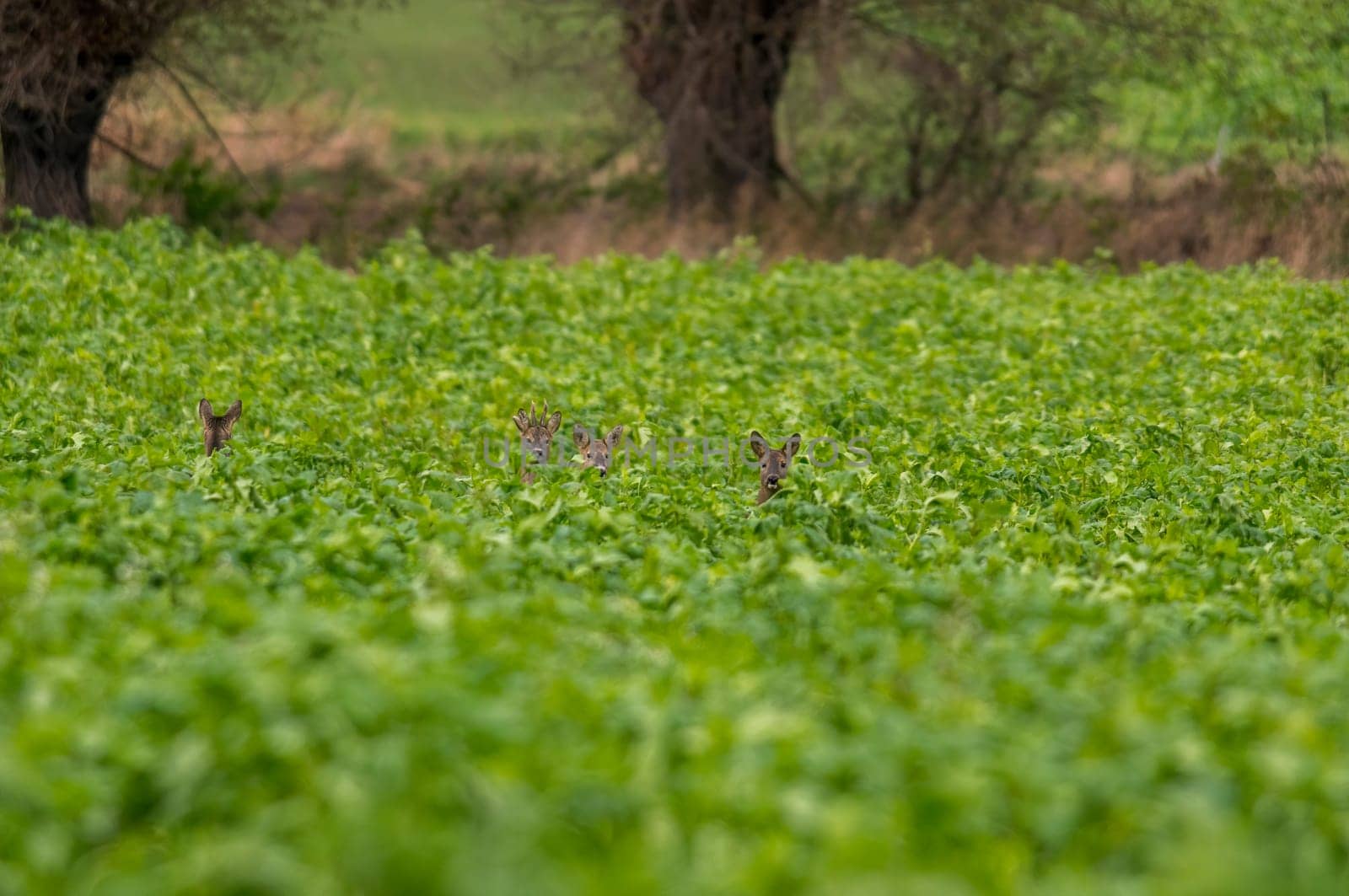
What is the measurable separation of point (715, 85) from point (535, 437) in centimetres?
1627

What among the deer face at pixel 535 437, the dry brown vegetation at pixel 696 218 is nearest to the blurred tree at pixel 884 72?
the dry brown vegetation at pixel 696 218

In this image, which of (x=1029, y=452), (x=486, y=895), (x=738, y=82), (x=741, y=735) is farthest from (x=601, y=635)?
(x=738, y=82)

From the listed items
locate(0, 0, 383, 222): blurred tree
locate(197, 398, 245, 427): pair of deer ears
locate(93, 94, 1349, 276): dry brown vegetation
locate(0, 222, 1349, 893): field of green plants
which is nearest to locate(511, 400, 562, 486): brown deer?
locate(0, 222, 1349, 893): field of green plants

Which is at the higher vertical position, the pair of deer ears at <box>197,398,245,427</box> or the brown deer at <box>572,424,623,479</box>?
the pair of deer ears at <box>197,398,245,427</box>

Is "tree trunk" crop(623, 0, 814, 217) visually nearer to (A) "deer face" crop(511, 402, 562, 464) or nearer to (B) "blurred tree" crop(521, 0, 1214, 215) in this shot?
(B) "blurred tree" crop(521, 0, 1214, 215)

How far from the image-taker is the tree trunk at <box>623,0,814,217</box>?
80.3ft

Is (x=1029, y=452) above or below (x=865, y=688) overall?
below

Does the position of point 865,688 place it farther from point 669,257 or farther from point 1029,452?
point 669,257

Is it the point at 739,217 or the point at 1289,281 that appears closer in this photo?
the point at 1289,281

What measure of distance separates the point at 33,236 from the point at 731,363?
25.1 feet

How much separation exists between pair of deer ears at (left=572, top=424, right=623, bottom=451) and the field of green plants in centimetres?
22

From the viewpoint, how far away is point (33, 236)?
1769 centimetres

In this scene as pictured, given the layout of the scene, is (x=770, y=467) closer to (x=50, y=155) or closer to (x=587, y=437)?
(x=587, y=437)

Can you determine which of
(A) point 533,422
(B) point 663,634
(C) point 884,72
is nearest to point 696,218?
(C) point 884,72
